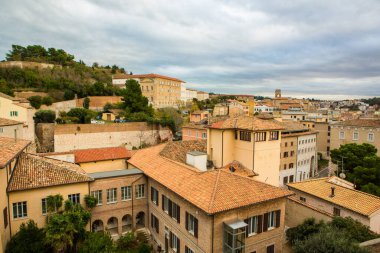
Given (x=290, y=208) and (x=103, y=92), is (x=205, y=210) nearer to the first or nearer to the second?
(x=290, y=208)

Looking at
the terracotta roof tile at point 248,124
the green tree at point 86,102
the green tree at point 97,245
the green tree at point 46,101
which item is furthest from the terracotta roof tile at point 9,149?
the green tree at point 86,102

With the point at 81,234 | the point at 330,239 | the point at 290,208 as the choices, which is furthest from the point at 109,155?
the point at 330,239

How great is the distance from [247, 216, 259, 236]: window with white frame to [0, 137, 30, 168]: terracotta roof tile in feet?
47.3

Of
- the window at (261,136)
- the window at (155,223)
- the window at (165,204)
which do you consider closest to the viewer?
the window at (165,204)

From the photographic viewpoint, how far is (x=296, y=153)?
4462 centimetres

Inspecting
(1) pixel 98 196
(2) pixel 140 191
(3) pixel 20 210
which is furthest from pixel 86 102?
(3) pixel 20 210

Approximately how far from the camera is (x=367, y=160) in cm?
2872

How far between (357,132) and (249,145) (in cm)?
3465

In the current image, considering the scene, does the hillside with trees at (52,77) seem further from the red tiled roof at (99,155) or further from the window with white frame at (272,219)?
the window with white frame at (272,219)

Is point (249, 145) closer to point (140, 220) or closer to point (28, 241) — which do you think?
point (140, 220)

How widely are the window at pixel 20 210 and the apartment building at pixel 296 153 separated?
123 ft

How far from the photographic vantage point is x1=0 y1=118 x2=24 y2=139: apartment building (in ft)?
88.9

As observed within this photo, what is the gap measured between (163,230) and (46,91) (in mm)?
53687

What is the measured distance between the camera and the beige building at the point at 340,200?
57.4 ft
